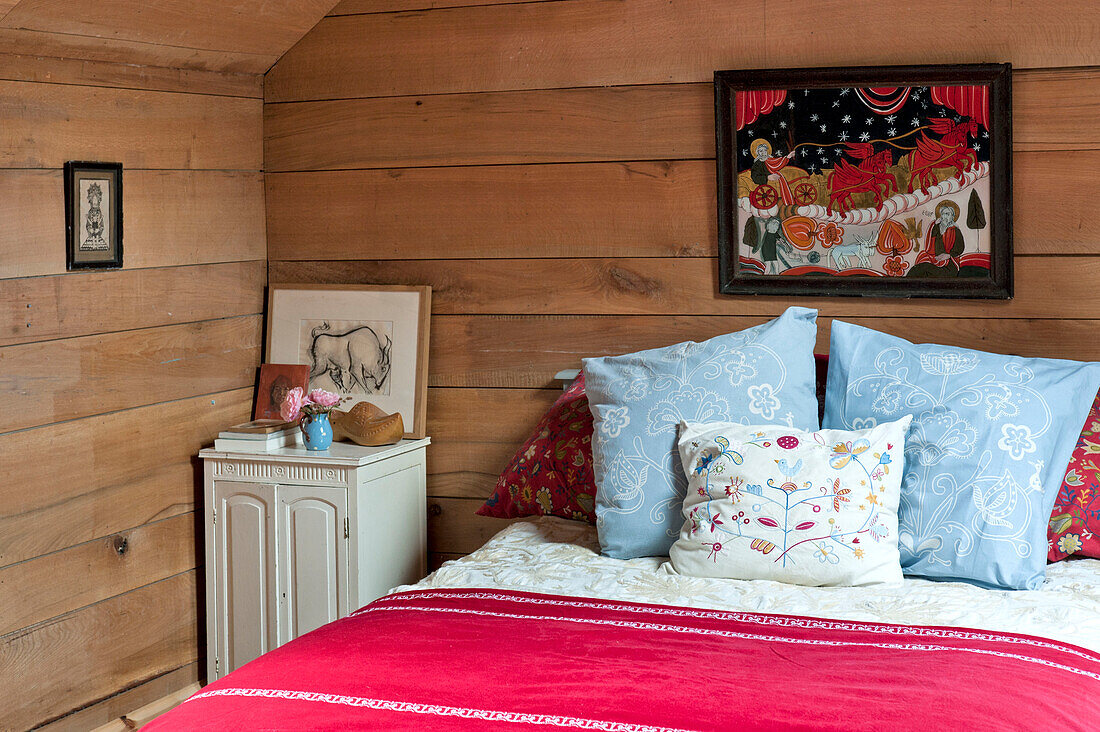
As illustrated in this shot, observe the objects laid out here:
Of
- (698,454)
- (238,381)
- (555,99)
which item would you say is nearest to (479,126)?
(555,99)

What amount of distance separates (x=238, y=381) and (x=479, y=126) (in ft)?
3.14

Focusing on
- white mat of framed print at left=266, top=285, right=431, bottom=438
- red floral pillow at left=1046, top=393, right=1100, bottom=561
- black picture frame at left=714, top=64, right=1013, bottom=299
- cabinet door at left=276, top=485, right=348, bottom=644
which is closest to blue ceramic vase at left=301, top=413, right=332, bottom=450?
cabinet door at left=276, top=485, right=348, bottom=644

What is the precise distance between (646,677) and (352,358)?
1749 mm

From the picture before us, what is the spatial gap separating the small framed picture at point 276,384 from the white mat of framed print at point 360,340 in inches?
1.3

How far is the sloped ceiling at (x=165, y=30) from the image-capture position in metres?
2.29

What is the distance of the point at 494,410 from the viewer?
2.89 meters

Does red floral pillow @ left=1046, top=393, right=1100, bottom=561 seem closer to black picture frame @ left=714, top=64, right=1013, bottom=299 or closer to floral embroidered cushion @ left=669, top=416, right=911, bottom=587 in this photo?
floral embroidered cushion @ left=669, top=416, right=911, bottom=587

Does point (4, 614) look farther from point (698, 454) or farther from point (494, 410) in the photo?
point (698, 454)

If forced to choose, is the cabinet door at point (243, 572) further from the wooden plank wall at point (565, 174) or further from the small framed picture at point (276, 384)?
the wooden plank wall at point (565, 174)

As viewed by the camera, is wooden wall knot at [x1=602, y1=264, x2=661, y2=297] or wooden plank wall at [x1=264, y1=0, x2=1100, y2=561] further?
wooden wall knot at [x1=602, y1=264, x2=661, y2=297]

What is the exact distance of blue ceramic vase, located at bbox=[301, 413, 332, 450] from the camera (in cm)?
273

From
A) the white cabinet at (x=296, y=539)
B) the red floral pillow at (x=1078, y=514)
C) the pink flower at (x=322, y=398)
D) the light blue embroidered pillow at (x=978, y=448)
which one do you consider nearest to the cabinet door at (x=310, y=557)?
the white cabinet at (x=296, y=539)

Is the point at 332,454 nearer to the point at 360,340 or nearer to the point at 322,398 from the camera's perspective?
the point at 322,398

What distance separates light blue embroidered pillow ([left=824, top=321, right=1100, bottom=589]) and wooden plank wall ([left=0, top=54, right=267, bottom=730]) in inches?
65.9
